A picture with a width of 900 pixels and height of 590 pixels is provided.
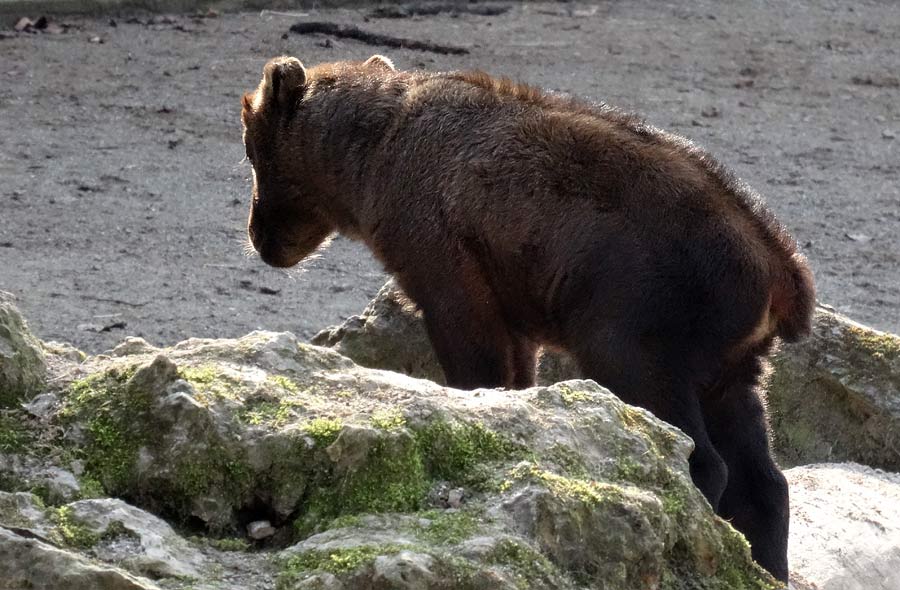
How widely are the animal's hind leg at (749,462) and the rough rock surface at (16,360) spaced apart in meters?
2.35

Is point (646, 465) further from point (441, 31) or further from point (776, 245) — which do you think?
point (441, 31)

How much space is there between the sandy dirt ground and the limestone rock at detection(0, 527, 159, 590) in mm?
4668

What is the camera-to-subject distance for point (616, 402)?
3.38 meters

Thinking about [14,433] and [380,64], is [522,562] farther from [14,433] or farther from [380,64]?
[380,64]

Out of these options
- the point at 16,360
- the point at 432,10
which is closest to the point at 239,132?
the point at 432,10

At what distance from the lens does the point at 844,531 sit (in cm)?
487

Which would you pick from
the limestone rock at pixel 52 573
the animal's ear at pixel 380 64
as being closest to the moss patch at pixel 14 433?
the limestone rock at pixel 52 573

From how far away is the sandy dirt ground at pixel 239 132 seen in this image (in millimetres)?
8250

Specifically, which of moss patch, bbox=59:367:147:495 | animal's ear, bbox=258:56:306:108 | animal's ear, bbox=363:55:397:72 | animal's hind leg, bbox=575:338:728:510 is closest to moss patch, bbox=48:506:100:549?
moss patch, bbox=59:367:147:495

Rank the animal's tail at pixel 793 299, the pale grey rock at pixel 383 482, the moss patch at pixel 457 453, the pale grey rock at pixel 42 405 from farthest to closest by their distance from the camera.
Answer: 1. the animal's tail at pixel 793 299
2. the pale grey rock at pixel 42 405
3. the moss patch at pixel 457 453
4. the pale grey rock at pixel 383 482

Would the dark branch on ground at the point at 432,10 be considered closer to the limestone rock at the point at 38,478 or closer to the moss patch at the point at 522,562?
the limestone rock at the point at 38,478

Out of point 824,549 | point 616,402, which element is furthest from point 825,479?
point 616,402

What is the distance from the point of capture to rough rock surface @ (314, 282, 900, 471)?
582cm

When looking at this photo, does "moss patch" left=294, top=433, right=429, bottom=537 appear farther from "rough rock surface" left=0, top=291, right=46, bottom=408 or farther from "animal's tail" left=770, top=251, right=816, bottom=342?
"animal's tail" left=770, top=251, right=816, bottom=342
